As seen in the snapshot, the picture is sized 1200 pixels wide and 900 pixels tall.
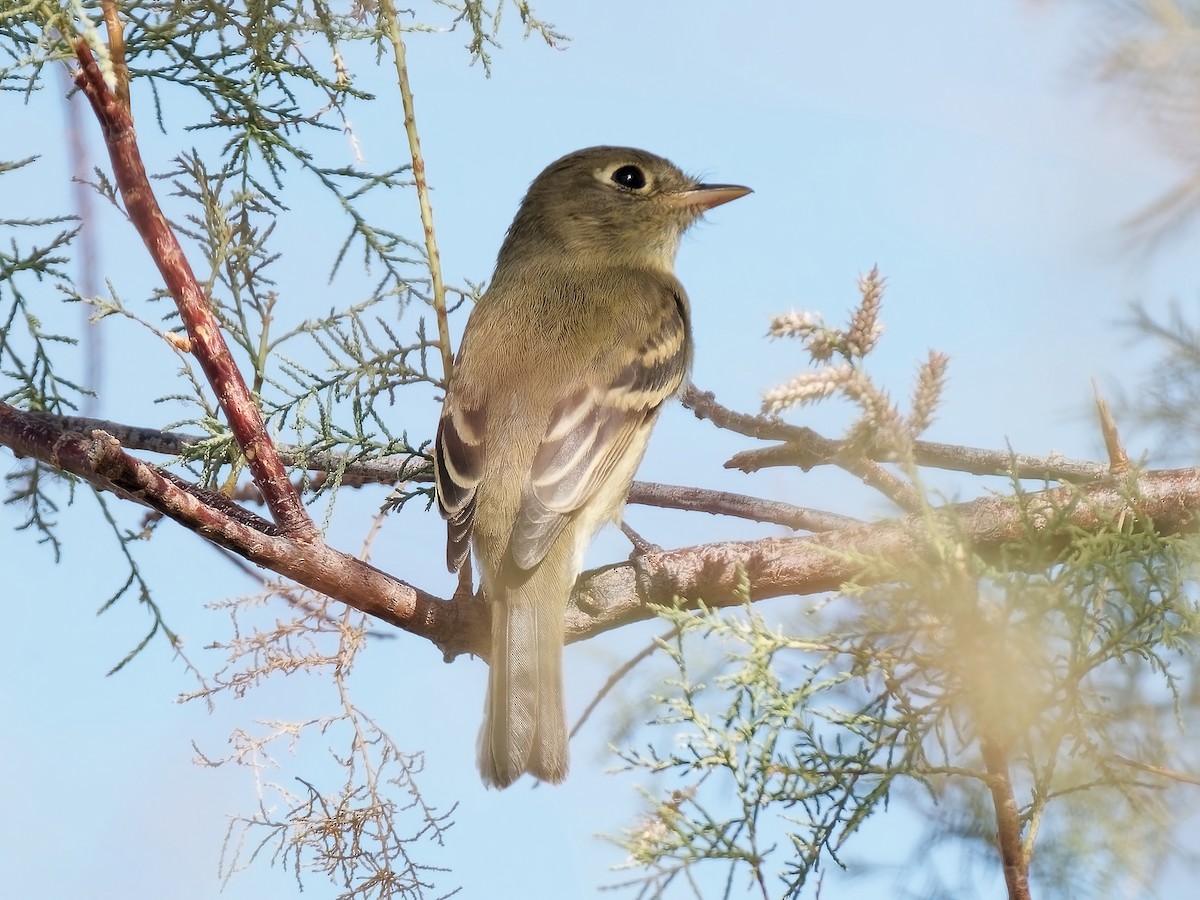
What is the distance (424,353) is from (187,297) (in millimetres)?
772

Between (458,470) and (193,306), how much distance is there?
1016mm

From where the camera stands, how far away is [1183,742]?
8.57ft

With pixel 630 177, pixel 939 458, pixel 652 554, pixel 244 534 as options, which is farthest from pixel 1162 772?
pixel 630 177

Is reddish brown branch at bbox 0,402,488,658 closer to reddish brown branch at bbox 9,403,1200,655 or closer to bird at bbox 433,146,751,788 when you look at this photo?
reddish brown branch at bbox 9,403,1200,655

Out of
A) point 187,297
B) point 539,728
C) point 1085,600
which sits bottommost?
point 1085,600

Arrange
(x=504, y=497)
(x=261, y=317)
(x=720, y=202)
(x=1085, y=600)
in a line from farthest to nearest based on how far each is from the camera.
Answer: (x=720, y=202) < (x=504, y=497) < (x=261, y=317) < (x=1085, y=600)

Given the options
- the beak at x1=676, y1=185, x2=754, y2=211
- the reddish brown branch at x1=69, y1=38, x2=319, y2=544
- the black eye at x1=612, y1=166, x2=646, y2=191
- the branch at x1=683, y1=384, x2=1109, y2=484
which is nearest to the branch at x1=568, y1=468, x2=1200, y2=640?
the branch at x1=683, y1=384, x2=1109, y2=484

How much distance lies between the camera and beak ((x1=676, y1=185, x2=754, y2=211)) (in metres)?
5.24

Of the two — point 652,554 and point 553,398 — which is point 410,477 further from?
point 652,554

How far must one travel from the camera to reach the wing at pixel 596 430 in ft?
12.4

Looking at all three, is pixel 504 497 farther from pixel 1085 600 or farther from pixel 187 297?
pixel 1085 600

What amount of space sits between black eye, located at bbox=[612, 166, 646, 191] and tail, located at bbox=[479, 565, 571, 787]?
7.68ft

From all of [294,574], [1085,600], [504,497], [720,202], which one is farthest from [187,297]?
[720,202]

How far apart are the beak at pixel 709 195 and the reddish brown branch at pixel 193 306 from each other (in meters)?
2.58
